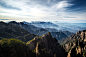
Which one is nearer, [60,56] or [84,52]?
[84,52]

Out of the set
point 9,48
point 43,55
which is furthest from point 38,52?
point 9,48

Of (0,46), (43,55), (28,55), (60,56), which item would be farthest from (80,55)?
(0,46)

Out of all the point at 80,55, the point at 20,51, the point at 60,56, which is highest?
the point at 20,51

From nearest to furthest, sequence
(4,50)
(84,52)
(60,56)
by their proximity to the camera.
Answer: (4,50) < (84,52) < (60,56)

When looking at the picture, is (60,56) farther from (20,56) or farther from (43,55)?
(20,56)

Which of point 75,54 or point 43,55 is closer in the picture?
point 43,55

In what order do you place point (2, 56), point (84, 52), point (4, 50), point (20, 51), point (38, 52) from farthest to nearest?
point (84, 52) → point (38, 52) → point (20, 51) → point (4, 50) → point (2, 56)

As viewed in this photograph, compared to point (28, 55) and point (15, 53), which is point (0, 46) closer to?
point (15, 53)

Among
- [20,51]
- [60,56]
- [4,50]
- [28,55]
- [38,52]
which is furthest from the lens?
[60,56]

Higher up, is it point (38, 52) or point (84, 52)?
point (38, 52)
